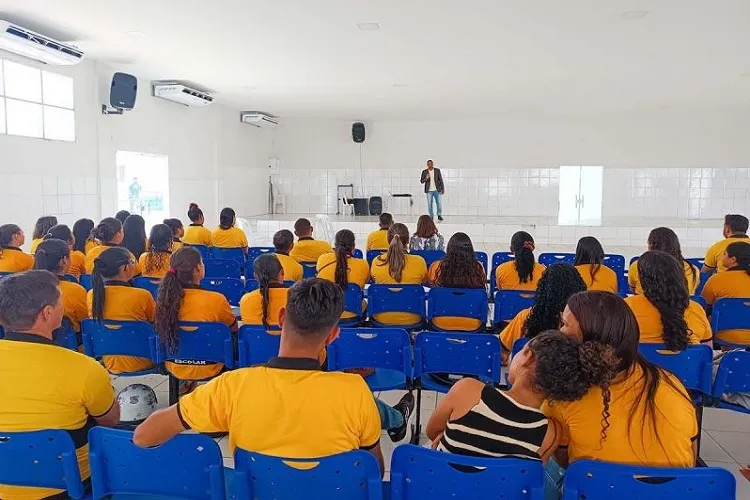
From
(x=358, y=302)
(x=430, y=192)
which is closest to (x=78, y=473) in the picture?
(x=358, y=302)

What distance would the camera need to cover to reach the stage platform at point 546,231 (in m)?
13.0

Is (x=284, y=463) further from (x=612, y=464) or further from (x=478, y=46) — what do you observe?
(x=478, y=46)

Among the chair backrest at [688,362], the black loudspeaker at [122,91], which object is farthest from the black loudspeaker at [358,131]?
the chair backrest at [688,362]

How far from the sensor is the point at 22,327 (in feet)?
6.72

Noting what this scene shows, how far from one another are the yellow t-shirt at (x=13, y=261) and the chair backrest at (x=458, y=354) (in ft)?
11.5

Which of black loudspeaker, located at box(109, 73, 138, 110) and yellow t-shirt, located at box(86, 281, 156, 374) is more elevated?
black loudspeaker, located at box(109, 73, 138, 110)

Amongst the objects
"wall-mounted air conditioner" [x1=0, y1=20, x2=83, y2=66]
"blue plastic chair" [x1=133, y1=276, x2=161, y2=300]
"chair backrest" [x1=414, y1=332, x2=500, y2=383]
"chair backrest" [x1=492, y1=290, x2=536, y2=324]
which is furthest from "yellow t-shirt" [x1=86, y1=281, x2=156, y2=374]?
"wall-mounted air conditioner" [x1=0, y1=20, x2=83, y2=66]

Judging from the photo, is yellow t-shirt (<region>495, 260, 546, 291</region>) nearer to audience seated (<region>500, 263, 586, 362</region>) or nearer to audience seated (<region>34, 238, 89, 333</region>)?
audience seated (<region>500, 263, 586, 362</region>)

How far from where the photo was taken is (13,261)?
16.1 feet

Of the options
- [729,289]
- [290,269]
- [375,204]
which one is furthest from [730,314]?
[375,204]

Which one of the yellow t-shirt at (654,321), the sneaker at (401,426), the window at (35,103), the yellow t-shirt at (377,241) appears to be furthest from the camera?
the window at (35,103)

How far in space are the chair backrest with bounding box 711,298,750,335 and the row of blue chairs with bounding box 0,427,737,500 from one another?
2702 mm

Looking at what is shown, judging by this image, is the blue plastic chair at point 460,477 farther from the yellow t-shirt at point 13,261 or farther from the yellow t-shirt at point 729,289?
the yellow t-shirt at point 13,261

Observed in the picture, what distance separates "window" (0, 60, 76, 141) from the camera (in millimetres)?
7129
